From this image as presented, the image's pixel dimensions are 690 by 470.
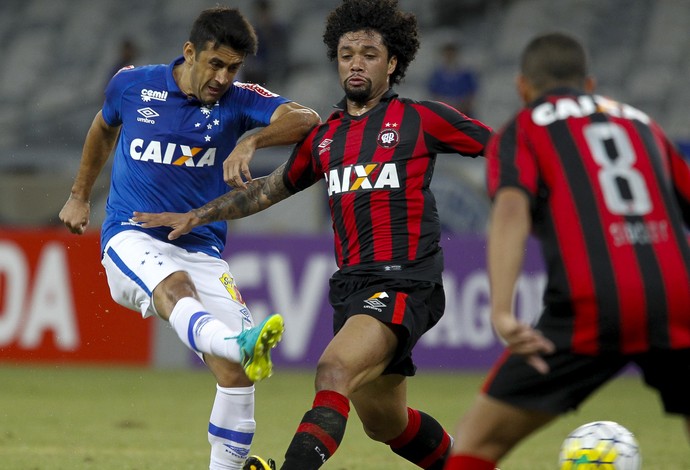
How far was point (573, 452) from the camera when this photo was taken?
5.44 m

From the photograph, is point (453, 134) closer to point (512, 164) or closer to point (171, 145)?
point (171, 145)

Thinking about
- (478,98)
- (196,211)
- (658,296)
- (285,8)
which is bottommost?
(658,296)

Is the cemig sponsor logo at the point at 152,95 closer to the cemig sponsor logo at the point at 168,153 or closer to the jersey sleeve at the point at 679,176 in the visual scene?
the cemig sponsor logo at the point at 168,153

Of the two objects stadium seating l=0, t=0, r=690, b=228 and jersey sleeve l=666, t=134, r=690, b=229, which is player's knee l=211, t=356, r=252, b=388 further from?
stadium seating l=0, t=0, r=690, b=228

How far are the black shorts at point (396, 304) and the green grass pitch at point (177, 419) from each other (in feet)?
5.55

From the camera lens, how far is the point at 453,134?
19.0 ft

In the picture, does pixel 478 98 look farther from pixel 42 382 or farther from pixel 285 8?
pixel 42 382

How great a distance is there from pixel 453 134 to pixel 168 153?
1467 millimetres

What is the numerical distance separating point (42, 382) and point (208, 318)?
6.87 metres

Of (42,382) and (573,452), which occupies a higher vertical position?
(42,382)

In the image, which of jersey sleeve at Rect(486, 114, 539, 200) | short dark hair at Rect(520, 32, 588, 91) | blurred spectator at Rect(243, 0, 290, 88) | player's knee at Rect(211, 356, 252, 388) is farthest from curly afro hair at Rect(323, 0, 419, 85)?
blurred spectator at Rect(243, 0, 290, 88)

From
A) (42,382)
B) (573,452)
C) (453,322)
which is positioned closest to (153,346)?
(42,382)

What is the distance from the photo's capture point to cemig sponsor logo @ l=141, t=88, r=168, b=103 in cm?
617

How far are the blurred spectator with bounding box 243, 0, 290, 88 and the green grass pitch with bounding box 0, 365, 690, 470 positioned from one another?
479 cm
